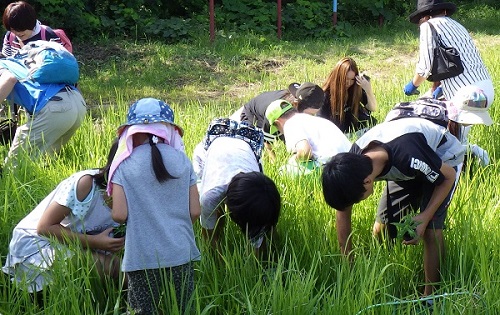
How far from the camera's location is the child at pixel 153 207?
7.89 feet

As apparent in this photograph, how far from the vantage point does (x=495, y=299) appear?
246 centimetres

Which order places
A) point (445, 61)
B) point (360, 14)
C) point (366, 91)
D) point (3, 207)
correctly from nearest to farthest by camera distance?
point (3, 207) < point (445, 61) < point (366, 91) < point (360, 14)

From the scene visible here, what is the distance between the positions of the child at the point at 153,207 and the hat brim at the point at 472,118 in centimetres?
130

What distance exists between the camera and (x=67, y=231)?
2.69 m

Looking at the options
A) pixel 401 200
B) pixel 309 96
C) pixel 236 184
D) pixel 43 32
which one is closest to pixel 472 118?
pixel 401 200

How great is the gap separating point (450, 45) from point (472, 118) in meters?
1.20

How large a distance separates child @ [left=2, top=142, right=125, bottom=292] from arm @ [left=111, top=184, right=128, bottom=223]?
0.82 ft

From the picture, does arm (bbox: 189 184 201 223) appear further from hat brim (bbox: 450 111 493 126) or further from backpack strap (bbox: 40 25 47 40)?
backpack strap (bbox: 40 25 47 40)

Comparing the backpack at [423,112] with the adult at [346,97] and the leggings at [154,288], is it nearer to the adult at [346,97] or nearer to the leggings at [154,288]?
the leggings at [154,288]

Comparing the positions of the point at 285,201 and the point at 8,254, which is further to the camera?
the point at 285,201

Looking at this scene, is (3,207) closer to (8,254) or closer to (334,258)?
(8,254)

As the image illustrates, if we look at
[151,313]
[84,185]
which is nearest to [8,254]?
[84,185]

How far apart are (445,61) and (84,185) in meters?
2.48

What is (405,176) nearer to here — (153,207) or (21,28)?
(153,207)
